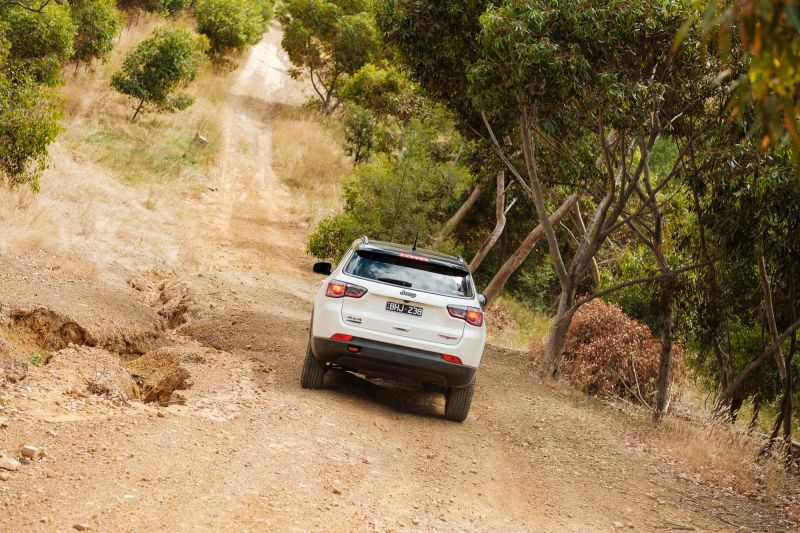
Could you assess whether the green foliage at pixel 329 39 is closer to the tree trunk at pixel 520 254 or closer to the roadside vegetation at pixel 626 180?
the roadside vegetation at pixel 626 180

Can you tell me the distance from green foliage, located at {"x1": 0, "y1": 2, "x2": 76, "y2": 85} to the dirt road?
9.71m

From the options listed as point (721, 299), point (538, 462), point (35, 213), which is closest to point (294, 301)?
point (35, 213)

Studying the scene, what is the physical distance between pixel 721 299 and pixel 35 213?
11.7 m

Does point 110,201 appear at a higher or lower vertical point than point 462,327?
lower

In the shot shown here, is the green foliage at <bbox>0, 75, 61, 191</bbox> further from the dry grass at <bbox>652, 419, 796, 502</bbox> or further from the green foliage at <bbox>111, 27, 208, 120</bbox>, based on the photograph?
the green foliage at <bbox>111, 27, 208, 120</bbox>

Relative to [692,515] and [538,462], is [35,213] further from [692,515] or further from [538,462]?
[692,515]

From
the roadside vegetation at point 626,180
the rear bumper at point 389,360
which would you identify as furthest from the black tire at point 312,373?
the roadside vegetation at point 626,180

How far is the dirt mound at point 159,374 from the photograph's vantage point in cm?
934

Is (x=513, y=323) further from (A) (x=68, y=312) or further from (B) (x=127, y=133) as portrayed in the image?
A: (A) (x=68, y=312)

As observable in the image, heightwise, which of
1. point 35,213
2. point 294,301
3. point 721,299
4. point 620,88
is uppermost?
point 620,88

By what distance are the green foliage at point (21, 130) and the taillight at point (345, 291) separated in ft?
31.5

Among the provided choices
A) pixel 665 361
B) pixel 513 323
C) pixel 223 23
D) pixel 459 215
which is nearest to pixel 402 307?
pixel 665 361

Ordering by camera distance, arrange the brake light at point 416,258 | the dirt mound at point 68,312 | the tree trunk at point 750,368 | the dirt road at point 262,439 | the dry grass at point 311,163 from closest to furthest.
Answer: the dirt road at point 262,439, the brake light at point 416,258, the dirt mound at point 68,312, the tree trunk at point 750,368, the dry grass at point 311,163

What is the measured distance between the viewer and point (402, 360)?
8.96 metres
